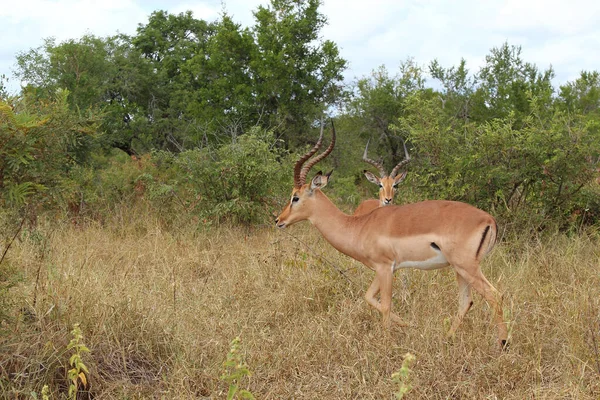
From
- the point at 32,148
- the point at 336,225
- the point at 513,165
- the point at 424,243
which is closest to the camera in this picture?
the point at 32,148

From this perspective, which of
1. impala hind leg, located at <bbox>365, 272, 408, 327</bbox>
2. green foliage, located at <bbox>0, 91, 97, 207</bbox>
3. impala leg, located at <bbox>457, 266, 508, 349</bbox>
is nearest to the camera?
green foliage, located at <bbox>0, 91, 97, 207</bbox>

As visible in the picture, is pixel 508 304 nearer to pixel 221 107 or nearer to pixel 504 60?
pixel 221 107

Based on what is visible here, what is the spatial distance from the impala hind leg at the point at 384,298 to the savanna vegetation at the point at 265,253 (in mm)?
110

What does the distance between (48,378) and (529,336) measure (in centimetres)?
305

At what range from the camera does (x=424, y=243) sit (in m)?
4.84

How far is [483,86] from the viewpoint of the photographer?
52.3ft

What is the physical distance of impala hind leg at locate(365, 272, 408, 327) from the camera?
4.80 meters

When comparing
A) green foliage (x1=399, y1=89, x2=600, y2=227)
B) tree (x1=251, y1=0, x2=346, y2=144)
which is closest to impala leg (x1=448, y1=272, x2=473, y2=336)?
green foliage (x1=399, y1=89, x2=600, y2=227)

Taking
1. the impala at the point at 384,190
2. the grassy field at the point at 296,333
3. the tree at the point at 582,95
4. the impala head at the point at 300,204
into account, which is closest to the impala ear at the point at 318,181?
the impala head at the point at 300,204

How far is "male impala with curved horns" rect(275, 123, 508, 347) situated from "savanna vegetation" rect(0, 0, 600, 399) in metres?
0.22

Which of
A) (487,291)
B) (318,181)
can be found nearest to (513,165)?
(318,181)

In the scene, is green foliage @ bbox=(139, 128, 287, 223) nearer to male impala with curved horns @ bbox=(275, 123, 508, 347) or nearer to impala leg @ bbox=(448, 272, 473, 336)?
male impala with curved horns @ bbox=(275, 123, 508, 347)

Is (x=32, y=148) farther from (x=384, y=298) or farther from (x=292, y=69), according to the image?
(x=292, y=69)

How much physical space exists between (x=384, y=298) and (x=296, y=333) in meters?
0.82
